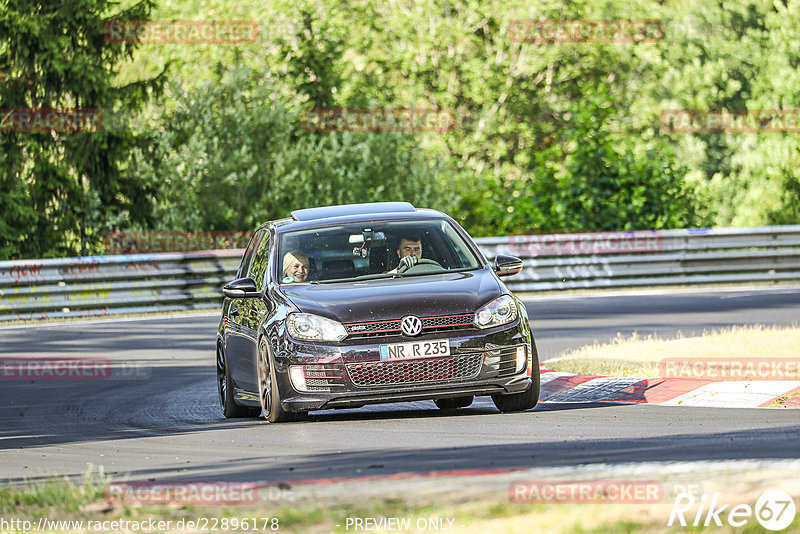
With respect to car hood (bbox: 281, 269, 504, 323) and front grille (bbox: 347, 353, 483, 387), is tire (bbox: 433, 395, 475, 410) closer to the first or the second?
car hood (bbox: 281, 269, 504, 323)

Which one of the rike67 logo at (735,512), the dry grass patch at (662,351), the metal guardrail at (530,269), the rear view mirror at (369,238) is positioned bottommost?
the metal guardrail at (530,269)

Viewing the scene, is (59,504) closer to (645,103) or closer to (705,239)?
(705,239)

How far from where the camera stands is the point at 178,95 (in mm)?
31172

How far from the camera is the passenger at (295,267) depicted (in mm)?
10961

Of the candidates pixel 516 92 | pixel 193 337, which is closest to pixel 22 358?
pixel 193 337

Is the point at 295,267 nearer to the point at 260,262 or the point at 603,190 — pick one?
the point at 260,262

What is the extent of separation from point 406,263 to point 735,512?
5.59 m

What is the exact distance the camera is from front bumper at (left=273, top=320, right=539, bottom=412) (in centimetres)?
993

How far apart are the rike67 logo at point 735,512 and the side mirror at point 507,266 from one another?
510 centimetres

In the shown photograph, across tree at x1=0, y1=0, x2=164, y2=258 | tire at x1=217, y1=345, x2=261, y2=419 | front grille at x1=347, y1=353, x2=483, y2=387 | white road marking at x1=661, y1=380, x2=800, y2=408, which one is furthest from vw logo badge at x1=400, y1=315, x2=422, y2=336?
tree at x1=0, y1=0, x2=164, y2=258

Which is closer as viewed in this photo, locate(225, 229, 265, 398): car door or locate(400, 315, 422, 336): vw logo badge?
locate(400, 315, 422, 336): vw logo badge

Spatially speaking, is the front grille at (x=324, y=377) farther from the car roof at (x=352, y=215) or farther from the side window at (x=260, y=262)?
the car roof at (x=352, y=215)

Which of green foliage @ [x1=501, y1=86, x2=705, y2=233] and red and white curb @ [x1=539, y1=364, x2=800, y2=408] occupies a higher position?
red and white curb @ [x1=539, y1=364, x2=800, y2=408]

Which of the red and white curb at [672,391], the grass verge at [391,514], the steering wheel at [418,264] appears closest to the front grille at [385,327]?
the steering wheel at [418,264]
